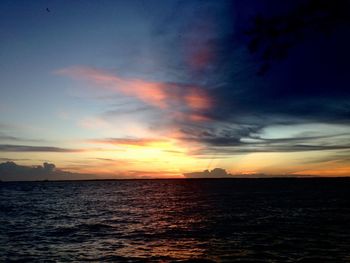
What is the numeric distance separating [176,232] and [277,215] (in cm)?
1807

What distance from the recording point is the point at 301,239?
96.8ft

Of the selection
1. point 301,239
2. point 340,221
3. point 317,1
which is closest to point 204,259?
point 301,239

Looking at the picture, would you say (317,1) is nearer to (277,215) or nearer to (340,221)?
(340,221)

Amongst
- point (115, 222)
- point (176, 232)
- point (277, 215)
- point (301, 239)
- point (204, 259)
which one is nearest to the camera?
point (204, 259)

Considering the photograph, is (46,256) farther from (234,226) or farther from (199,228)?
(234,226)

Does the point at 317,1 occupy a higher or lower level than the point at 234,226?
higher

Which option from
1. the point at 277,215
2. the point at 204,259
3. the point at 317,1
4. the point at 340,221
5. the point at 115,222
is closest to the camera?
the point at 317,1

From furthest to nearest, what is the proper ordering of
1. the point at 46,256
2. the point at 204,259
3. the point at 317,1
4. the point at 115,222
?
the point at 115,222
the point at 46,256
the point at 204,259
the point at 317,1

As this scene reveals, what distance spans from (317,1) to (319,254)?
67.7 ft

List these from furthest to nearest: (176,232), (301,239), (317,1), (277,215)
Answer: (277,215)
(176,232)
(301,239)
(317,1)

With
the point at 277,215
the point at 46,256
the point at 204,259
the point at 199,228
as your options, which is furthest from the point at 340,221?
the point at 46,256

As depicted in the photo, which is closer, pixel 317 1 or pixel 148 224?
pixel 317 1

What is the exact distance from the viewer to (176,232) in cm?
3503

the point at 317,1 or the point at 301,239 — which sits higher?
the point at 317,1
